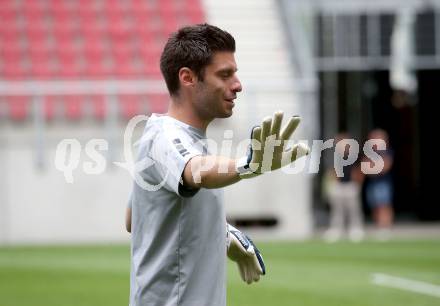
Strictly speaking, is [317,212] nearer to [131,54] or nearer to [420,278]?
[131,54]

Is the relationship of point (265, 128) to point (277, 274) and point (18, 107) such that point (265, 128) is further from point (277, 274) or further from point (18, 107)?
point (18, 107)

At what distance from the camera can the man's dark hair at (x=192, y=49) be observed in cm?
434

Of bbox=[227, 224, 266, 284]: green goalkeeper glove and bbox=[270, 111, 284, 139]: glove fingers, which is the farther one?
bbox=[227, 224, 266, 284]: green goalkeeper glove

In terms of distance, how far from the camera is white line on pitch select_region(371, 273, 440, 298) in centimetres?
1132

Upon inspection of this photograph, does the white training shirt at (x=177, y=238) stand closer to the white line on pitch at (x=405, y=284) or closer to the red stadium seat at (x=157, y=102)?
the white line on pitch at (x=405, y=284)

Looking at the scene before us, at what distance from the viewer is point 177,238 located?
4.36 m

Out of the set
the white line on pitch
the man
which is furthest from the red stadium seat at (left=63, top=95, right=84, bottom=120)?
the man

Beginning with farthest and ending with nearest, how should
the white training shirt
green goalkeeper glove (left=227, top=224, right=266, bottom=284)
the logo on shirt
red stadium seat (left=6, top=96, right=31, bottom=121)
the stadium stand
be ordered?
the stadium stand → red stadium seat (left=6, top=96, right=31, bottom=121) → green goalkeeper glove (left=227, top=224, right=266, bottom=284) → the white training shirt → the logo on shirt

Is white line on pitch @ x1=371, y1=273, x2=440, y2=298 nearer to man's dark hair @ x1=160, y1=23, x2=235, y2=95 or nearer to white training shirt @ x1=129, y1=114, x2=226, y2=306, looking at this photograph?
white training shirt @ x1=129, y1=114, x2=226, y2=306

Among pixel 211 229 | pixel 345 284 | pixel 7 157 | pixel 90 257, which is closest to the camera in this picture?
pixel 211 229

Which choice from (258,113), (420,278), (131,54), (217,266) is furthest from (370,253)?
(217,266)

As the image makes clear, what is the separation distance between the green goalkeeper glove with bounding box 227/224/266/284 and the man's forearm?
0.91 meters

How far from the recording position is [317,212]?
25234 mm

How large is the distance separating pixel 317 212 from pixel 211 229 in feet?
68.9
